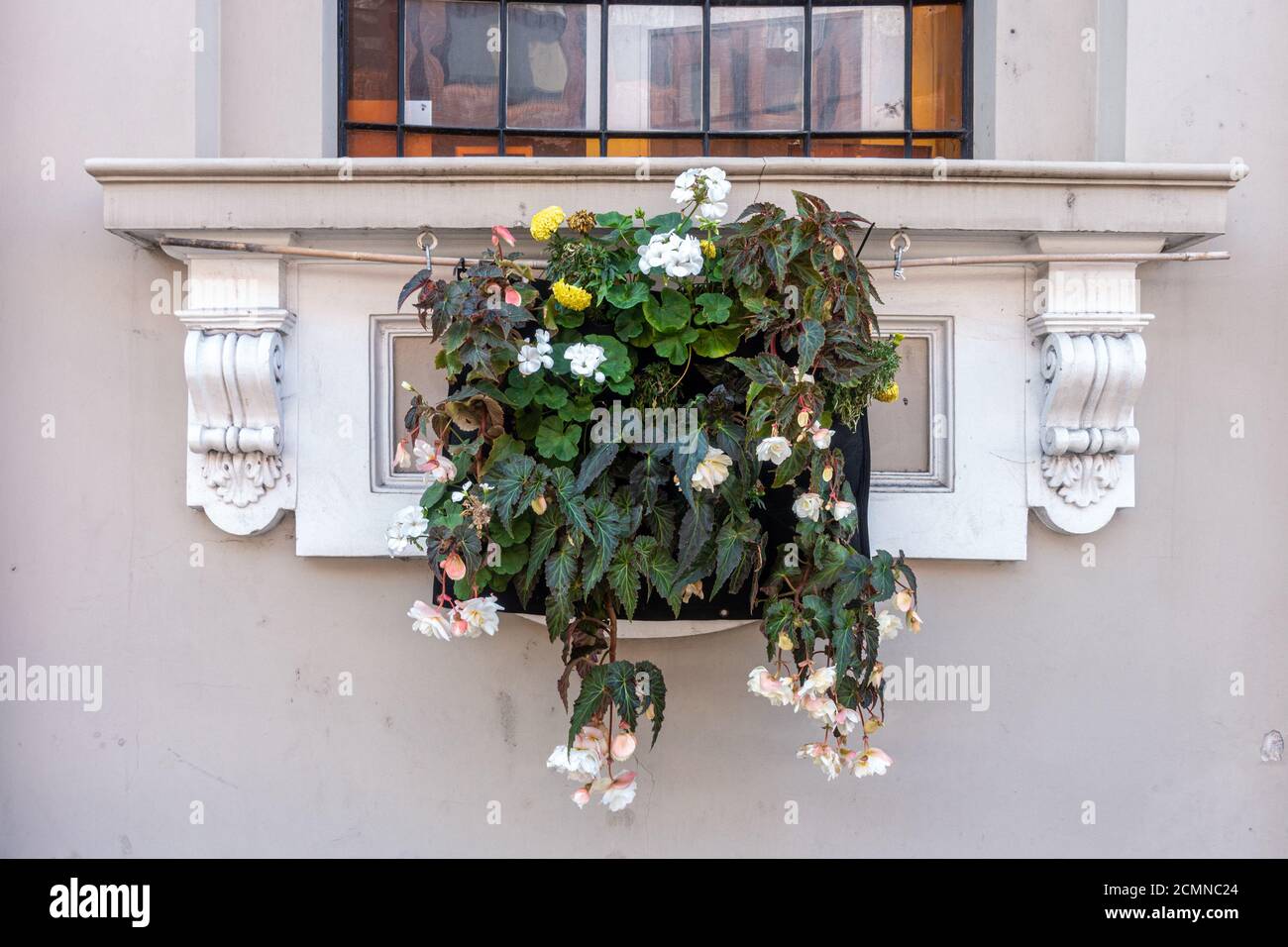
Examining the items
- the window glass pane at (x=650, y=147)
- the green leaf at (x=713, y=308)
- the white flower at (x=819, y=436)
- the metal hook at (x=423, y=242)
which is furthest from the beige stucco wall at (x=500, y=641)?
the window glass pane at (x=650, y=147)

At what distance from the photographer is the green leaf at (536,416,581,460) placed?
216 centimetres

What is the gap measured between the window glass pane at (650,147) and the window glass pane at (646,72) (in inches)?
1.9

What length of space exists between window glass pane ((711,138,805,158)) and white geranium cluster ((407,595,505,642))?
167 centimetres

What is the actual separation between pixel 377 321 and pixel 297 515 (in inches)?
22.9

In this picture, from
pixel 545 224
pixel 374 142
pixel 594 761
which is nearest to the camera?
pixel 594 761

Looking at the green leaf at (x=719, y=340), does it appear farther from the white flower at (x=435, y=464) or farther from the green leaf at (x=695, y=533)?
the white flower at (x=435, y=464)

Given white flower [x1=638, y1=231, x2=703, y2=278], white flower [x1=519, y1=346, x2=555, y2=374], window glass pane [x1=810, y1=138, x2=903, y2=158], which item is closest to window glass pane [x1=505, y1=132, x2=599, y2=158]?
window glass pane [x1=810, y1=138, x2=903, y2=158]

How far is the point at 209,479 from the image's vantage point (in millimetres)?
2578

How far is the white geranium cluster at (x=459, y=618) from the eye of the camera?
6.81 feet

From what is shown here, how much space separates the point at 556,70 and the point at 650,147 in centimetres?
39

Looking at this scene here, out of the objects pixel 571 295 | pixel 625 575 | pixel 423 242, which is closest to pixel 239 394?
pixel 423 242

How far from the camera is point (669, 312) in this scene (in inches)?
86.0

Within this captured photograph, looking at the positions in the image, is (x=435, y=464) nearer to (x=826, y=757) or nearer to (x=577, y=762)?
(x=577, y=762)

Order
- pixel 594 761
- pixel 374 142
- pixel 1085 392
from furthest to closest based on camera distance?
pixel 374 142, pixel 1085 392, pixel 594 761
